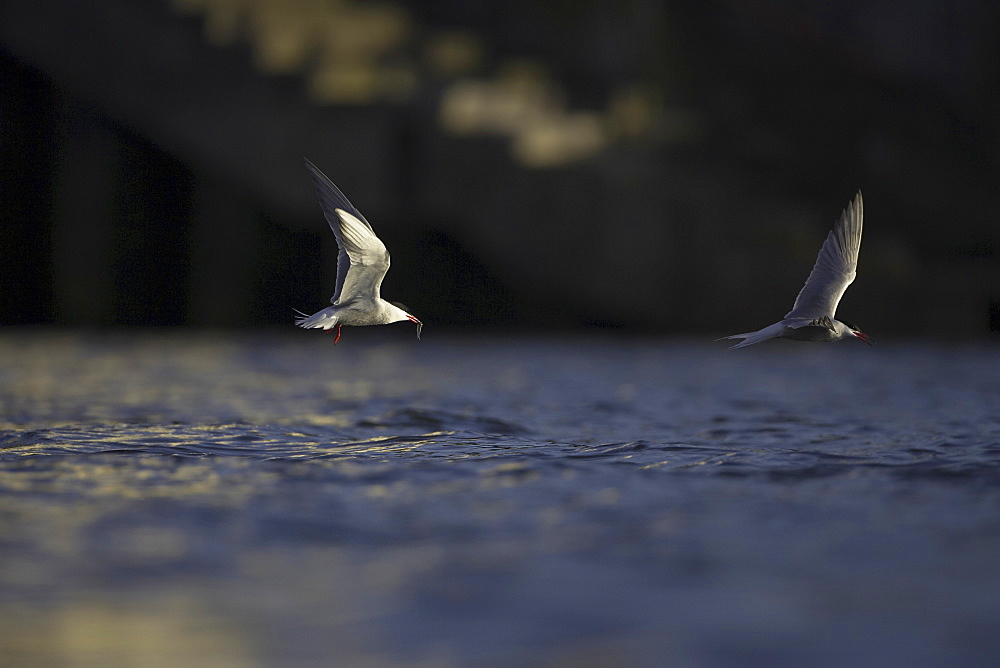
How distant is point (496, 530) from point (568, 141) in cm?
1838

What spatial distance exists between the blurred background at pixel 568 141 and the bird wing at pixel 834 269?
14.2m

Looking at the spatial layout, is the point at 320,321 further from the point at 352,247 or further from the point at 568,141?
the point at 568,141

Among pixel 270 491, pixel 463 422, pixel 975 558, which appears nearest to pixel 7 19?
pixel 463 422

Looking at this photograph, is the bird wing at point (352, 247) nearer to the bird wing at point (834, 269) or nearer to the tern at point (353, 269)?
the tern at point (353, 269)

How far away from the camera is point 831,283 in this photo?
1004cm

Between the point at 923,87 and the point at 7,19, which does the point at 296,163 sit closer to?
the point at 7,19

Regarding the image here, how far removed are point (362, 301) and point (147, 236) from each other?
55.1ft

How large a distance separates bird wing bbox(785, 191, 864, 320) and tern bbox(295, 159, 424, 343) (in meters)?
3.39

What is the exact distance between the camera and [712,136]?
2438cm

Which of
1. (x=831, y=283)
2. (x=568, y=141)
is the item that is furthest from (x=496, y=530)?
(x=568, y=141)

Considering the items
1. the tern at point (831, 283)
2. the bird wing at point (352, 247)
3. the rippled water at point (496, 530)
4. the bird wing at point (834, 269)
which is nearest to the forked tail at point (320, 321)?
the bird wing at point (352, 247)

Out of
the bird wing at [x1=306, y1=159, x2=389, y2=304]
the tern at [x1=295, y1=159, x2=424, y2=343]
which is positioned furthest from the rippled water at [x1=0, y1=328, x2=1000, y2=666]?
the bird wing at [x1=306, y1=159, x2=389, y2=304]

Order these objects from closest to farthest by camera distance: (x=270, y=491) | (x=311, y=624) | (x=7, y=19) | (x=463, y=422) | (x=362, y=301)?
(x=311, y=624) < (x=270, y=491) < (x=362, y=301) < (x=463, y=422) < (x=7, y=19)

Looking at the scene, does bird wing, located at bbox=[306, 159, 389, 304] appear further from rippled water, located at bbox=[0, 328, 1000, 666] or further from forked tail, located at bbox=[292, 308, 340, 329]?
rippled water, located at bbox=[0, 328, 1000, 666]
